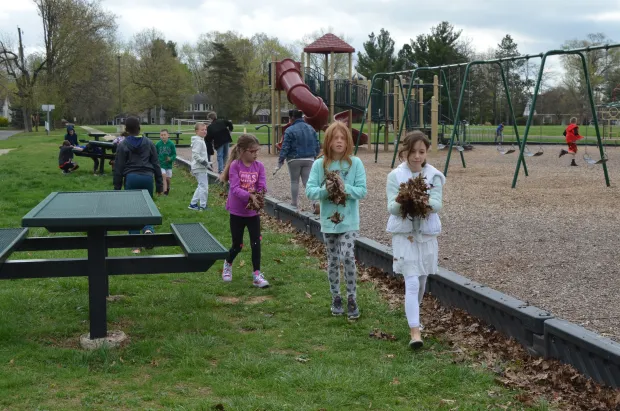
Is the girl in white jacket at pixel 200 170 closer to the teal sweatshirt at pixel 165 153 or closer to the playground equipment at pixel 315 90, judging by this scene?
the teal sweatshirt at pixel 165 153

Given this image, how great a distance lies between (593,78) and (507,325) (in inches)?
1685

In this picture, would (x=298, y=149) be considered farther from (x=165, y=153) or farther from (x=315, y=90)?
(x=315, y=90)

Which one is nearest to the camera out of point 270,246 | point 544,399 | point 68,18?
point 544,399

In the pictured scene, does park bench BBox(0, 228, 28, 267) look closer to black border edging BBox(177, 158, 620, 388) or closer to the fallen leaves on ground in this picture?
the fallen leaves on ground

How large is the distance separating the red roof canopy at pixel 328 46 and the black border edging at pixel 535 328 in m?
25.5

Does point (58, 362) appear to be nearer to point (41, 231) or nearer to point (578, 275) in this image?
point (578, 275)

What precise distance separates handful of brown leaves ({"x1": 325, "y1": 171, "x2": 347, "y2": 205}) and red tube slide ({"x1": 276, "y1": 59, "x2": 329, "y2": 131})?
69.6 feet

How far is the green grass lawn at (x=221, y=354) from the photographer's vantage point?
14.3 feet

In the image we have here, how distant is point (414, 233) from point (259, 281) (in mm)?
2332

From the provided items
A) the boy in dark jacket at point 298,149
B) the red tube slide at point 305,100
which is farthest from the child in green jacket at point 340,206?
the red tube slide at point 305,100

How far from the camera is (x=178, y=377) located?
15.5ft

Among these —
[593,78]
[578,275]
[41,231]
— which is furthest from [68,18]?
[578,275]

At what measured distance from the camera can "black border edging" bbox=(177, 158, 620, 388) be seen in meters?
4.35

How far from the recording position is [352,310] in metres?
6.21
